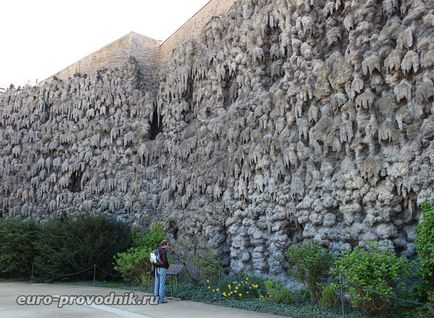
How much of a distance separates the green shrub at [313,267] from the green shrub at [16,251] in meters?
12.0

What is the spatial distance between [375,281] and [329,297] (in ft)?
4.76

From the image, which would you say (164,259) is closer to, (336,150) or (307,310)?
(307,310)

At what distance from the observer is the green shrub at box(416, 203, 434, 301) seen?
811cm

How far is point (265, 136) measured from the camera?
1404 centimetres

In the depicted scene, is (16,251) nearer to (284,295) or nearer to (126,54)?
(126,54)

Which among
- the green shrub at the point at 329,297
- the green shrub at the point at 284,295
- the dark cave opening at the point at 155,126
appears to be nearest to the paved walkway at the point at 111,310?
the green shrub at the point at 284,295

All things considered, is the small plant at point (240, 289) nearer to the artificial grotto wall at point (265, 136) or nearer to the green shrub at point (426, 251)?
the artificial grotto wall at point (265, 136)

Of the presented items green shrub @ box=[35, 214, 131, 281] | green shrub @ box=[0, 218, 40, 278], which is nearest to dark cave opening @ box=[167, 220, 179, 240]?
green shrub @ box=[35, 214, 131, 281]

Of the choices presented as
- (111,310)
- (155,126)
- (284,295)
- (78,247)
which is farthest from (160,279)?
(155,126)

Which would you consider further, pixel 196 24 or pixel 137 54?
pixel 137 54

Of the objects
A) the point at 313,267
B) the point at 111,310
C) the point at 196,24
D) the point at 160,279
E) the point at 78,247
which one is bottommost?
the point at 111,310

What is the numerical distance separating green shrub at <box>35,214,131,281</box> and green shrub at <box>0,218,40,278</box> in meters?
0.84

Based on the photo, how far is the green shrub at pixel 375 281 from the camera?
8172 millimetres

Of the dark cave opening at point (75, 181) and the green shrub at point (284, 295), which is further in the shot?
the dark cave opening at point (75, 181)
